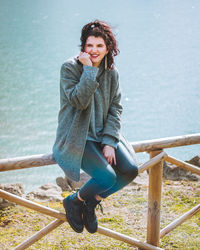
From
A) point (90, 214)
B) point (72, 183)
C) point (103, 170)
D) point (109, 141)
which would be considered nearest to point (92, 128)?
point (109, 141)

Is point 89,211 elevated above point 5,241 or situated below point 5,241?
above

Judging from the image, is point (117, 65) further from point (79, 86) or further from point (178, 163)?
point (79, 86)

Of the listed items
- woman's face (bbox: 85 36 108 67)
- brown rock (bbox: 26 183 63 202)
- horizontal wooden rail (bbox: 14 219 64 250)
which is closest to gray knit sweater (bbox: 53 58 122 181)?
woman's face (bbox: 85 36 108 67)

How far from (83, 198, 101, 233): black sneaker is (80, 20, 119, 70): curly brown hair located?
30.5 inches

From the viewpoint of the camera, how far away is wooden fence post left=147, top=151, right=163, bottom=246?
92.7 inches

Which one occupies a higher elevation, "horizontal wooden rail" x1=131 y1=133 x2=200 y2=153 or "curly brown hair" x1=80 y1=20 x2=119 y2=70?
"curly brown hair" x1=80 y1=20 x2=119 y2=70

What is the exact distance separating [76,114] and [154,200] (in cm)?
90

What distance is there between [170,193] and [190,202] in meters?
0.24

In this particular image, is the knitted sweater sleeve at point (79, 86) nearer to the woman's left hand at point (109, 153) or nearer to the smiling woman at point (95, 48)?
the smiling woman at point (95, 48)

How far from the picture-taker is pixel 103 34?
2.00 metres

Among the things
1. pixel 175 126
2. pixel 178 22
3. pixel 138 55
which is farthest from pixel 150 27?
pixel 175 126

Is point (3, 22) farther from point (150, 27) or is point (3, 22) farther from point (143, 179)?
point (143, 179)

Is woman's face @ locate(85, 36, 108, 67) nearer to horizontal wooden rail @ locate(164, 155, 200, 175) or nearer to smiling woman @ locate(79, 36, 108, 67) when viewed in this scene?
smiling woman @ locate(79, 36, 108, 67)

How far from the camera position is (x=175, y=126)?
1242cm
